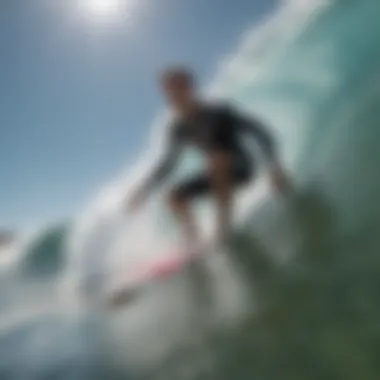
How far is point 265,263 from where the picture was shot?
5.67 ft

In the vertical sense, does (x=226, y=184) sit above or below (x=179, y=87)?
below

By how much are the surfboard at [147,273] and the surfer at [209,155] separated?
3cm

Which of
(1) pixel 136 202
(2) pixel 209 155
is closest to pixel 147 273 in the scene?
(1) pixel 136 202

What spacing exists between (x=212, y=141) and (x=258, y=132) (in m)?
0.09

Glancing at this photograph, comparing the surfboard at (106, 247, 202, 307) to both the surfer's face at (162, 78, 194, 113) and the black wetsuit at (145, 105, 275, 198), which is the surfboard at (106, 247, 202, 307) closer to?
the black wetsuit at (145, 105, 275, 198)

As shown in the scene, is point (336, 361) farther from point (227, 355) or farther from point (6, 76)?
point (6, 76)

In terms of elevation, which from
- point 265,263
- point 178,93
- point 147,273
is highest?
point 178,93

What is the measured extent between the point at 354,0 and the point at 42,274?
79 centimetres

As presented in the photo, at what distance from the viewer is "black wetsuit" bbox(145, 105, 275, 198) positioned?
1.75m

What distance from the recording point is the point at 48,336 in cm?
179

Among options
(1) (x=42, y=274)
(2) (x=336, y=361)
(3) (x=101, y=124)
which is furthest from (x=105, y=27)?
(2) (x=336, y=361)

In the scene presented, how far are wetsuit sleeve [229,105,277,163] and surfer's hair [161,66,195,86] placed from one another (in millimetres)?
108

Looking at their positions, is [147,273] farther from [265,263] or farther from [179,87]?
[179,87]

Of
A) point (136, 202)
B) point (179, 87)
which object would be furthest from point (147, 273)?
point (179, 87)
